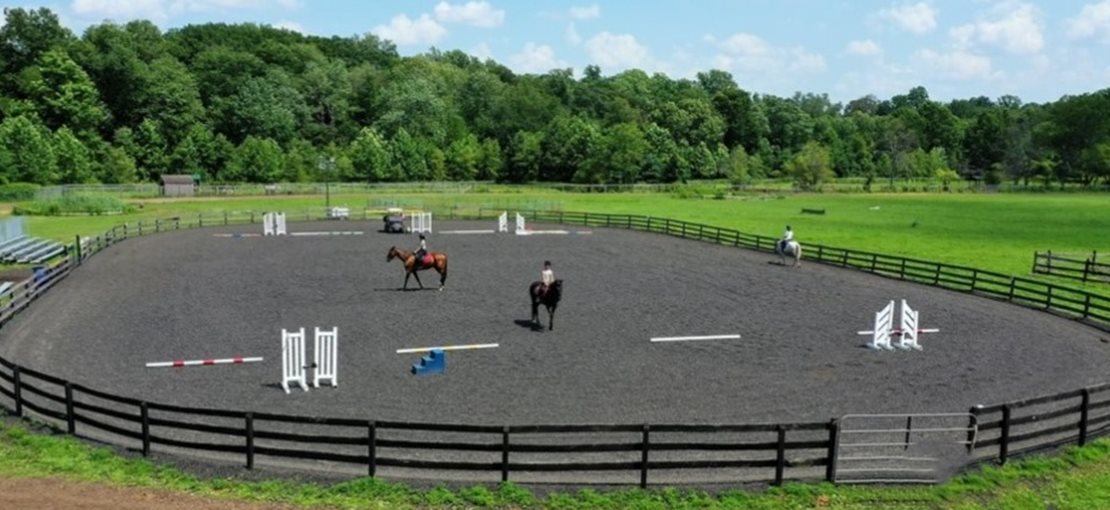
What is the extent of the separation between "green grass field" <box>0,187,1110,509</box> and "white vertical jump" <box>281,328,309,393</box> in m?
3.70

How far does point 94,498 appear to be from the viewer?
1070 cm

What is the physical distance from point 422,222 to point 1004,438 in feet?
131

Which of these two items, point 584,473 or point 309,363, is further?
point 309,363

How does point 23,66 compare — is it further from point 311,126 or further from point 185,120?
point 311,126

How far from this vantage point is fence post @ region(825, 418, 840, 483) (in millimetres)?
11273

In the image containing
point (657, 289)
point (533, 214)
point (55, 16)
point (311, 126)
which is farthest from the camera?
point (311, 126)

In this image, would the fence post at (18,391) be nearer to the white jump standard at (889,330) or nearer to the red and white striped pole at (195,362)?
the red and white striped pole at (195,362)

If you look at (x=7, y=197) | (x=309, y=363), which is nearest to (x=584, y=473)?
(x=309, y=363)

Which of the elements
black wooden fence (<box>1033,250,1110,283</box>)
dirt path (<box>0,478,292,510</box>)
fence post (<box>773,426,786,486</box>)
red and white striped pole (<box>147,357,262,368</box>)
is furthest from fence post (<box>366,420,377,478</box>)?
black wooden fence (<box>1033,250,1110,283</box>)

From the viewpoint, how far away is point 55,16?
107m

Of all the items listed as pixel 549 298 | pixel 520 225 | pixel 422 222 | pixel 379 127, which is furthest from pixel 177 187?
pixel 549 298

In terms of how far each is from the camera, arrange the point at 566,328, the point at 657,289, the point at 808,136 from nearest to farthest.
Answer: the point at 566,328 → the point at 657,289 → the point at 808,136

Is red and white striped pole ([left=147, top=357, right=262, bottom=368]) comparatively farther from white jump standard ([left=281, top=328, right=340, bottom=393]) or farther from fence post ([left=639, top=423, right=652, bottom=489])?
fence post ([left=639, top=423, right=652, bottom=489])

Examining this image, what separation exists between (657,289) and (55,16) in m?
111
